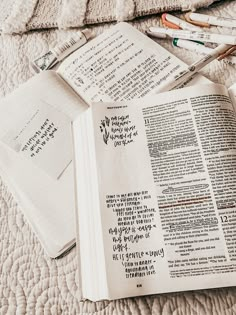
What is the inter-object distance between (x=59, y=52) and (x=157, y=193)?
33 cm

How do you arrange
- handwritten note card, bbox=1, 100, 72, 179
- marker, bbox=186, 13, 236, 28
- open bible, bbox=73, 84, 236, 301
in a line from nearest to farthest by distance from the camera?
open bible, bbox=73, 84, 236, 301
handwritten note card, bbox=1, 100, 72, 179
marker, bbox=186, 13, 236, 28

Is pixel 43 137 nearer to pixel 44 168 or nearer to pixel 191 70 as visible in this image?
pixel 44 168

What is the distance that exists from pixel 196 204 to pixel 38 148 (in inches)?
9.0

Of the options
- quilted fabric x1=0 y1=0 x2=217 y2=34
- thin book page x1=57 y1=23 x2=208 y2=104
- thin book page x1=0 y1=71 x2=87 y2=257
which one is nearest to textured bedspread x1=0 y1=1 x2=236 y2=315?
thin book page x1=0 y1=71 x2=87 y2=257

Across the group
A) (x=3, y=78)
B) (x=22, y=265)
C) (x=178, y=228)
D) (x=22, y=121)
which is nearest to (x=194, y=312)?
(x=178, y=228)

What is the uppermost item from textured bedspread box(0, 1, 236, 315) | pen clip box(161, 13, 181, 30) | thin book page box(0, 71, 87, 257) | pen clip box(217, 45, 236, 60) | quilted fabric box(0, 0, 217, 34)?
quilted fabric box(0, 0, 217, 34)

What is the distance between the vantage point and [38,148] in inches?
18.8

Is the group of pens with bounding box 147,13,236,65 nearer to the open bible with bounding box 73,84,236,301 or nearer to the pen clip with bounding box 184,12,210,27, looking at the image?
the pen clip with bounding box 184,12,210,27

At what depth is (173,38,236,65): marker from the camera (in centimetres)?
53

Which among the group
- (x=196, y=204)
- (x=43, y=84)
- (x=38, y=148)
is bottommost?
(x=196, y=204)

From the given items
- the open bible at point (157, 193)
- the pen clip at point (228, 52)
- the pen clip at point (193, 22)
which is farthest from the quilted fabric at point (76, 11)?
the open bible at point (157, 193)

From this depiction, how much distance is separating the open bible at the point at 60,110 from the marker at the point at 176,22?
0.05 meters

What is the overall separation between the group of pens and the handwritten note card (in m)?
0.23

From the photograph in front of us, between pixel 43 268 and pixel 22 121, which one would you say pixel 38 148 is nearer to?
pixel 22 121
